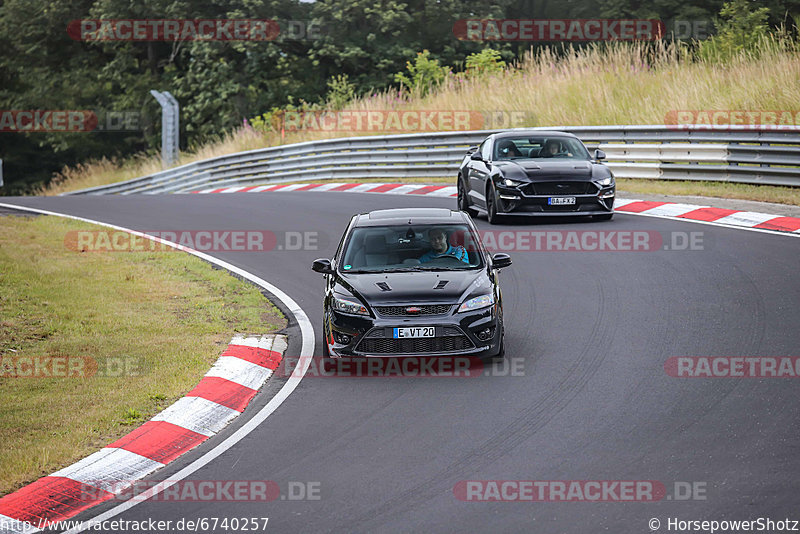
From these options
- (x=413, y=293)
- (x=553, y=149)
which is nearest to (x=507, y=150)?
(x=553, y=149)

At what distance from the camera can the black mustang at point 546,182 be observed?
1798cm

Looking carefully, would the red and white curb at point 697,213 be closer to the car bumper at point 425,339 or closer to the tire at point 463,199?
the tire at point 463,199

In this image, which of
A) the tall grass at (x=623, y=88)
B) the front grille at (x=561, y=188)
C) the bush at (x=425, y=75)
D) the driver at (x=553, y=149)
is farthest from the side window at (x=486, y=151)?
the bush at (x=425, y=75)

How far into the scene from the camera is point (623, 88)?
27.9 metres

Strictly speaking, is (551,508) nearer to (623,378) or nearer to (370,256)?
(623,378)

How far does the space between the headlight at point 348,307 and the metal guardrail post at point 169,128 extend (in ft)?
104

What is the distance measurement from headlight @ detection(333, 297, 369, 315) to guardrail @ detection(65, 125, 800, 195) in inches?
489

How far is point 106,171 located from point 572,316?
39324mm

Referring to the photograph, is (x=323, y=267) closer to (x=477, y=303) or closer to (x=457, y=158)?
(x=477, y=303)

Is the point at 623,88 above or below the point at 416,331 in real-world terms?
above

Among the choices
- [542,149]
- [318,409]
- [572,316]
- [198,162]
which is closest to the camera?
[318,409]

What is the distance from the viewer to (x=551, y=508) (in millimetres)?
6348

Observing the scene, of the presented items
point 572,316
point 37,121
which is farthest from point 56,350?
point 37,121

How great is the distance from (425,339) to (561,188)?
8.91 meters
